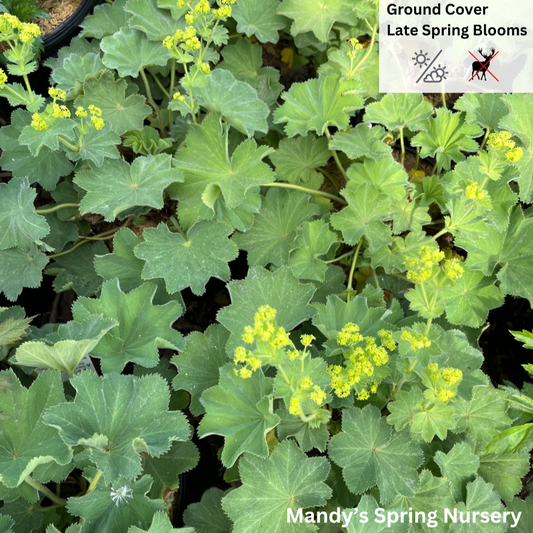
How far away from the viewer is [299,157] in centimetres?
208

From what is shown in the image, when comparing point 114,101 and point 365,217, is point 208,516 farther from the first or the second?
point 114,101

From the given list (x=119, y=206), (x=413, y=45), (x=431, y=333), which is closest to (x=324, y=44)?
(x=413, y=45)

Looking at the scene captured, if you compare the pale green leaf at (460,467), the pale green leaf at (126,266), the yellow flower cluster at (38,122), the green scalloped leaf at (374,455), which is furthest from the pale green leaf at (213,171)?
the pale green leaf at (460,467)

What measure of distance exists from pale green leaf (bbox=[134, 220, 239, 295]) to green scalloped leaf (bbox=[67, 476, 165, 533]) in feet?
2.10

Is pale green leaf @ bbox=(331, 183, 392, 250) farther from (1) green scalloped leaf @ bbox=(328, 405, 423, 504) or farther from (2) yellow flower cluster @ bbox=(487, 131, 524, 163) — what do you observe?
(1) green scalloped leaf @ bbox=(328, 405, 423, 504)

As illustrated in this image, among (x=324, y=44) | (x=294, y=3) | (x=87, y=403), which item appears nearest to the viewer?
(x=87, y=403)

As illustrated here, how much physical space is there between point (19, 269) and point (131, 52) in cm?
98

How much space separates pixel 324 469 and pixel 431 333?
53 cm

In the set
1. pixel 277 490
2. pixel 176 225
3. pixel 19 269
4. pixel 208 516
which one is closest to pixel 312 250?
pixel 176 225

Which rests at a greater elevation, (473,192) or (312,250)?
(473,192)

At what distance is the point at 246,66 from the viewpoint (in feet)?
7.47

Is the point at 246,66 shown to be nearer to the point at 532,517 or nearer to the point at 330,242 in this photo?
the point at 330,242

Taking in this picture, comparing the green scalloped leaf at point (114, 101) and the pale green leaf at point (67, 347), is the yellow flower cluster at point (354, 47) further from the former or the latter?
the pale green leaf at point (67, 347)

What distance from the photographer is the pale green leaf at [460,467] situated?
1591 millimetres
